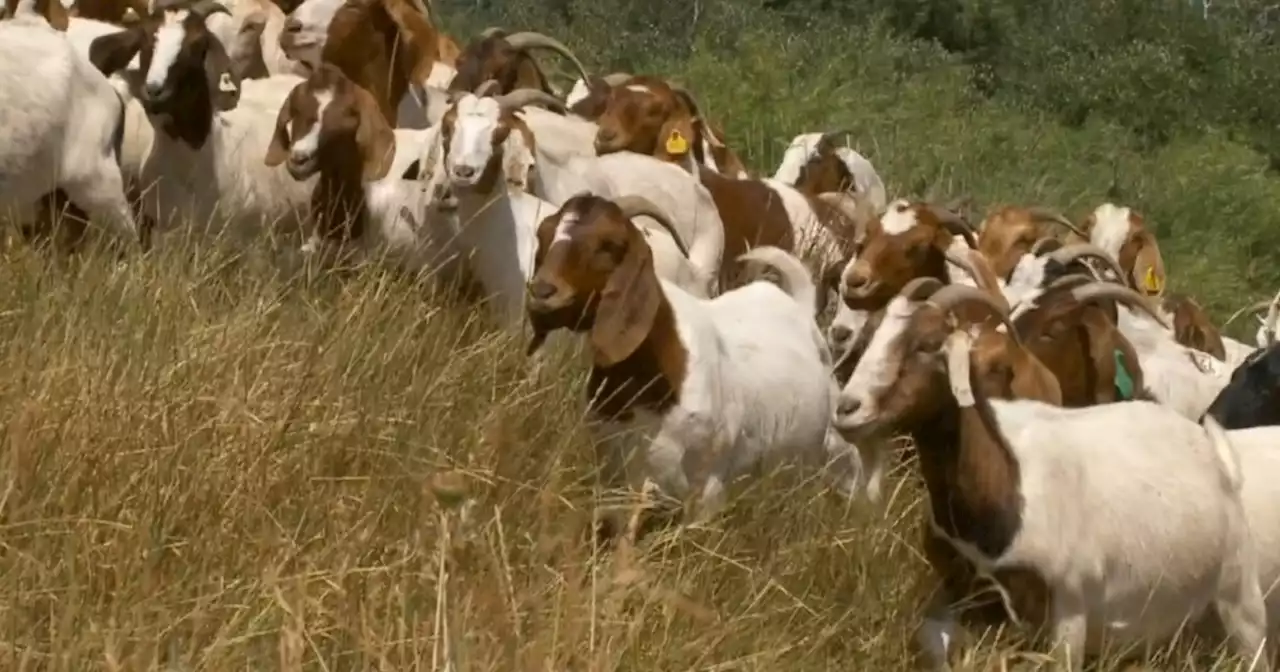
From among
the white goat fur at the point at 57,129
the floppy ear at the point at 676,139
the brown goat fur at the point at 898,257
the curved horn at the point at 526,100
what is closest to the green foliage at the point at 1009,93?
the floppy ear at the point at 676,139

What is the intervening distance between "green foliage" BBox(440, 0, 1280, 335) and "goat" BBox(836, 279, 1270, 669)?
765 centimetres

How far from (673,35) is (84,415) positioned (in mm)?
14021

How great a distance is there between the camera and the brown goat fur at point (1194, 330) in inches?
366

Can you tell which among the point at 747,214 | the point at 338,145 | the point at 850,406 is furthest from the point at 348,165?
the point at 850,406

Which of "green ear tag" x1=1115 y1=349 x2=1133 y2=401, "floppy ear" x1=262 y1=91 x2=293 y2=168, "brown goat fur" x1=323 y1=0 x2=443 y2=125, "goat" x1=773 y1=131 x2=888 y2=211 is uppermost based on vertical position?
"floppy ear" x1=262 y1=91 x2=293 y2=168

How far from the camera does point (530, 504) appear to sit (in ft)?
17.7

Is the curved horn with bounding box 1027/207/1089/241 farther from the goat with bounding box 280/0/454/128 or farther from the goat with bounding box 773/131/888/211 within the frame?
the goat with bounding box 280/0/454/128

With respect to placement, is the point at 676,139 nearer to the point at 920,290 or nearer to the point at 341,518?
the point at 920,290

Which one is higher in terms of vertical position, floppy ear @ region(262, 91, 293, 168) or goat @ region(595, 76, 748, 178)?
floppy ear @ region(262, 91, 293, 168)

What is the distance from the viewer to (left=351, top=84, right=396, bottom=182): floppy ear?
7547mm

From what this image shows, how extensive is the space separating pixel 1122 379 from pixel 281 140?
10.3ft

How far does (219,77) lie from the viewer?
7.56m

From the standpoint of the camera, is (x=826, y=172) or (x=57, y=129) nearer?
(x=57, y=129)

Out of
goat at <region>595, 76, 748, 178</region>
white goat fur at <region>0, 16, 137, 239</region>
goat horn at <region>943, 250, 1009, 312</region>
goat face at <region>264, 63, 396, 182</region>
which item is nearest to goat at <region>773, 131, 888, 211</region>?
goat at <region>595, 76, 748, 178</region>
